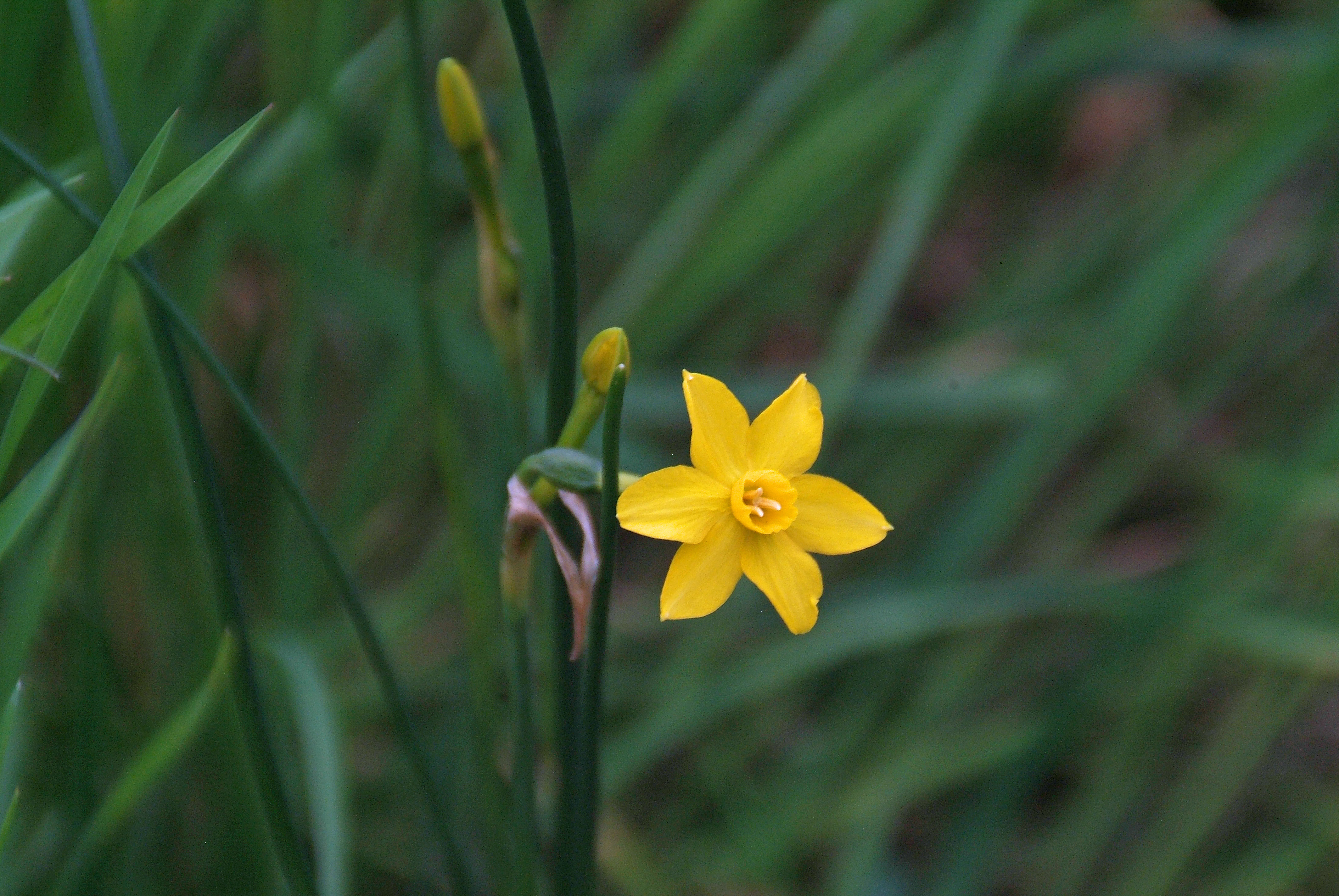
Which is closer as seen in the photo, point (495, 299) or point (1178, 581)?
point (495, 299)

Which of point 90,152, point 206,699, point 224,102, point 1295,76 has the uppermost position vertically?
point 1295,76

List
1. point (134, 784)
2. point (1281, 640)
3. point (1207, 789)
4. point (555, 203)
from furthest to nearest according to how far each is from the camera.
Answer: point (1207, 789) < point (1281, 640) < point (134, 784) < point (555, 203)

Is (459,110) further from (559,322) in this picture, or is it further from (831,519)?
(831,519)

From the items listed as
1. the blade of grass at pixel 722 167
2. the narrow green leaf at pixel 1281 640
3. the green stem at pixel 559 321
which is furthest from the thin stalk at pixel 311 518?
the narrow green leaf at pixel 1281 640

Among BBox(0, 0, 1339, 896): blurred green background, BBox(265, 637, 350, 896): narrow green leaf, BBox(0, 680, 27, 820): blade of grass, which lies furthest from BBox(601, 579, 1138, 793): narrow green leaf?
BBox(0, 680, 27, 820): blade of grass

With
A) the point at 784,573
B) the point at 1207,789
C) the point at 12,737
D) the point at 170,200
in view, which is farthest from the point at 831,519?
the point at 1207,789

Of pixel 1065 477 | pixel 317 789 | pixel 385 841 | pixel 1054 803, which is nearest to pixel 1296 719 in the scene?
pixel 1054 803

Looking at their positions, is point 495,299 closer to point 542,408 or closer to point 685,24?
point 542,408

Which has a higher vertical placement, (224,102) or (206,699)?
(224,102)
